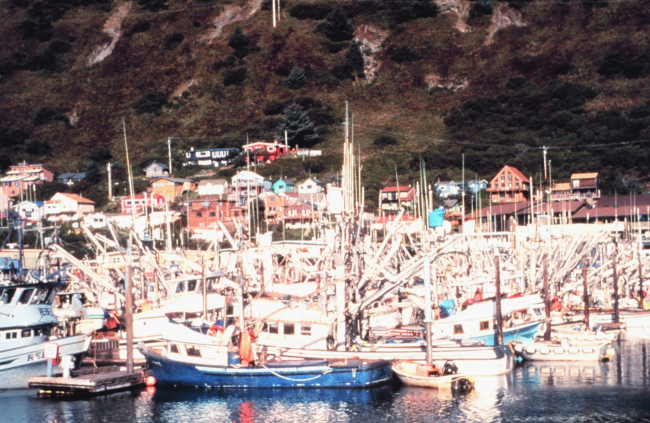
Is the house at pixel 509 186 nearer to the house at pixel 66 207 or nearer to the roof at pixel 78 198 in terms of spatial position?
the house at pixel 66 207

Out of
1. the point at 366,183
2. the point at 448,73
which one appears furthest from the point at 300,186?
the point at 448,73

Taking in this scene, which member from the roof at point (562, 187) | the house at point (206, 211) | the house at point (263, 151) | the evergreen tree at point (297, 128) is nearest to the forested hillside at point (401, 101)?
the evergreen tree at point (297, 128)

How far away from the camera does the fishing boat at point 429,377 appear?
42531 millimetres

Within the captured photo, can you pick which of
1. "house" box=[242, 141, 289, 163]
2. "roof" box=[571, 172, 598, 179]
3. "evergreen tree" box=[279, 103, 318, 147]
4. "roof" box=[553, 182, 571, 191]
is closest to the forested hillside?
"evergreen tree" box=[279, 103, 318, 147]

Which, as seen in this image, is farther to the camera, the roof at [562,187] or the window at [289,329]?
the roof at [562,187]

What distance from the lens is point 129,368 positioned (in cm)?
4566

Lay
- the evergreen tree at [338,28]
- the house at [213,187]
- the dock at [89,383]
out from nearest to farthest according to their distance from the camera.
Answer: the dock at [89,383] < the house at [213,187] < the evergreen tree at [338,28]

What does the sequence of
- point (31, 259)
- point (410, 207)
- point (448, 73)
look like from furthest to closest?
point (448, 73)
point (410, 207)
point (31, 259)

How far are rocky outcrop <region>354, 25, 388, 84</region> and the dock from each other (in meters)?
143

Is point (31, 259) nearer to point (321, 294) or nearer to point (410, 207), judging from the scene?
point (410, 207)

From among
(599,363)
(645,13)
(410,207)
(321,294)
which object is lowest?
(599,363)

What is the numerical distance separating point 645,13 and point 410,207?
95.6 m

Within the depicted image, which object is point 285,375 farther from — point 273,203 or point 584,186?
point 584,186

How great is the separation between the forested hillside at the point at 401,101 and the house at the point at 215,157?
11.3ft
